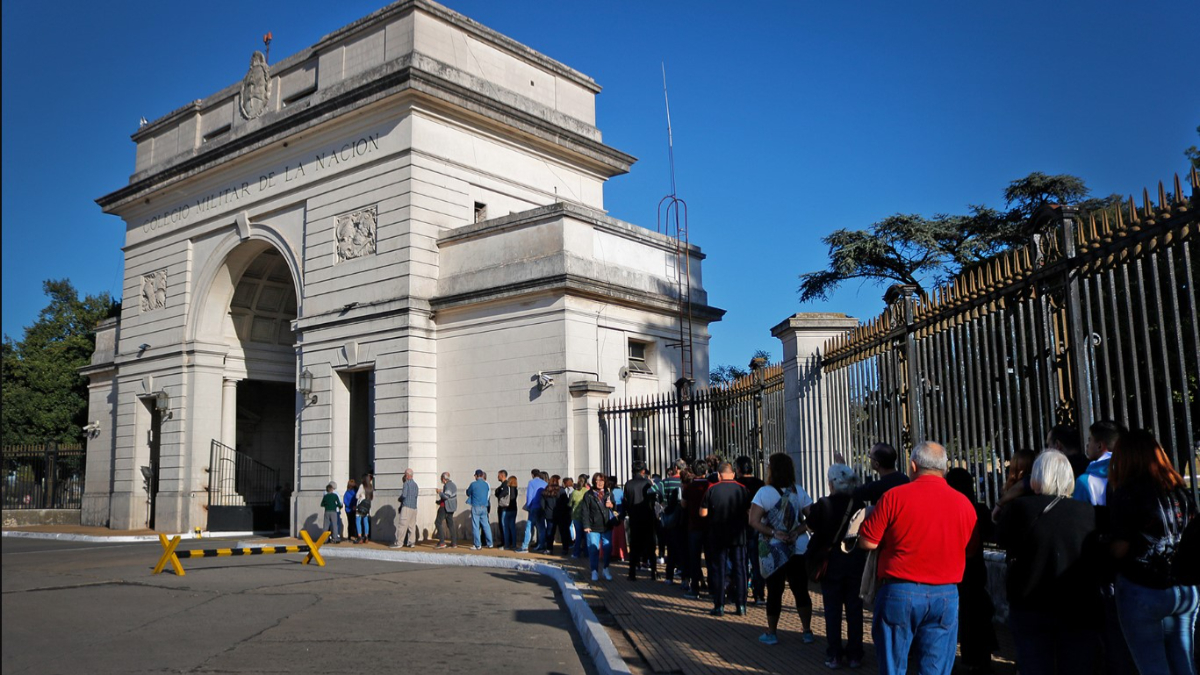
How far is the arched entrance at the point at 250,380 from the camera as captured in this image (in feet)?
84.5

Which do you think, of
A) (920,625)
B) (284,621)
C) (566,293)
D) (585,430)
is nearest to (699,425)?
(585,430)

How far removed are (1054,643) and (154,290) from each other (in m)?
27.5

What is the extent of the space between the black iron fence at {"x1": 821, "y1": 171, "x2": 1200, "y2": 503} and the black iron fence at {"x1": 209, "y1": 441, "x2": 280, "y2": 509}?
781 inches

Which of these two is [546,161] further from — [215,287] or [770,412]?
[770,412]

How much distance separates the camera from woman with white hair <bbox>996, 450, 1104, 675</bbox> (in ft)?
15.5

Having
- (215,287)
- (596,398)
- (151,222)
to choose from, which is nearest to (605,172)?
(596,398)

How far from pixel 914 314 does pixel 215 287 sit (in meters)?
21.5

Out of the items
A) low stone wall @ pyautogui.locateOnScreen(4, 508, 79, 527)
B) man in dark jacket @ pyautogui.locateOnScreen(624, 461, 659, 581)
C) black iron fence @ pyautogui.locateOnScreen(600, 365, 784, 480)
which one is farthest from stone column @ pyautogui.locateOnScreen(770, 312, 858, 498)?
low stone wall @ pyautogui.locateOnScreen(4, 508, 79, 527)

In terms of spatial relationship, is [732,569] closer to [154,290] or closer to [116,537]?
[116,537]

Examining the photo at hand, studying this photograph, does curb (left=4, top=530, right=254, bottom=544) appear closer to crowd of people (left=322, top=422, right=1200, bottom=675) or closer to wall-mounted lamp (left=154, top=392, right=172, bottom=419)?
wall-mounted lamp (left=154, top=392, right=172, bottom=419)

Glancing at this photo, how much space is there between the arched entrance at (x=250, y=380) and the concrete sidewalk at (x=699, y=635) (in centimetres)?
1635

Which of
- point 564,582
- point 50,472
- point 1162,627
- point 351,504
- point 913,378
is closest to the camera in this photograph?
point 1162,627

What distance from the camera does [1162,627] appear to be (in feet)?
15.2

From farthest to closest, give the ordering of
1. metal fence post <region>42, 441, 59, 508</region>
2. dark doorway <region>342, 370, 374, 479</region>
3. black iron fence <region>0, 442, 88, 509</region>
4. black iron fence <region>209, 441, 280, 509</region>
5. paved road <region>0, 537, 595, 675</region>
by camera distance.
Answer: black iron fence <region>0, 442, 88, 509</region>, metal fence post <region>42, 441, 59, 508</region>, black iron fence <region>209, 441, 280, 509</region>, dark doorway <region>342, 370, 374, 479</region>, paved road <region>0, 537, 595, 675</region>
